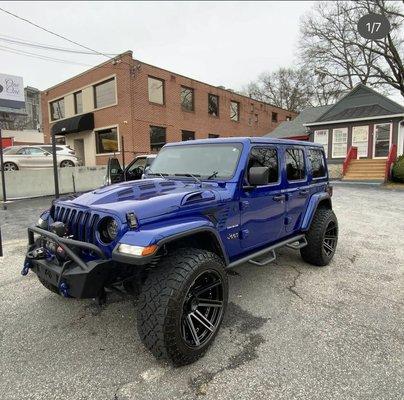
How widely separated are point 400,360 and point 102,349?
248 cm

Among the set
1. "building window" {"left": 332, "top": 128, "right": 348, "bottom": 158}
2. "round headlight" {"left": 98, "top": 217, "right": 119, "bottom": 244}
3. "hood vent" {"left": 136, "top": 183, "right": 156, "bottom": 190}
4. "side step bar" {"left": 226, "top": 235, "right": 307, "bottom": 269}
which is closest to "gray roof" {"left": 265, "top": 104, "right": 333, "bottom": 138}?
"building window" {"left": 332, "top": 128, "right": 348, "bottom": 158}

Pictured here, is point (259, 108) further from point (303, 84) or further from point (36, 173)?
point (36, 173)

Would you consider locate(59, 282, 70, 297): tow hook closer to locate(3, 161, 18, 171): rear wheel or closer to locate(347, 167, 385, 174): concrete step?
locate(3, 161, 18, 171): rear wheel

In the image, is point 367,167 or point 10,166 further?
point 367,167

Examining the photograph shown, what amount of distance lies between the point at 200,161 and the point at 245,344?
78.2 inches

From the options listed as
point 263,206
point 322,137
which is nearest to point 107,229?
point 263,206

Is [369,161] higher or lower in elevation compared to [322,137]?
lower

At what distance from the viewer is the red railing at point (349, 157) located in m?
19.4

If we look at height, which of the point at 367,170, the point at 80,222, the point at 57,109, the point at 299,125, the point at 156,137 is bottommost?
the point at 367,170

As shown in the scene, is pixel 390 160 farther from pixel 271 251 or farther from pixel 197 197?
pixel 197 197

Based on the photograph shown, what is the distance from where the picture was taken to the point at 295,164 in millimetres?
4457

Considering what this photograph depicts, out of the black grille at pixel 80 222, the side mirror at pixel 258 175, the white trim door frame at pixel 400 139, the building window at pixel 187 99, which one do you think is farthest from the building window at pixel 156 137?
the black grille at pixel 80 222

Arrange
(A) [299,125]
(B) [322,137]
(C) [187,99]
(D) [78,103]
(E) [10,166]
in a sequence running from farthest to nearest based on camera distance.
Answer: (A) [299,125] → (C) [187,99] → (D) [78,103] → (B) [322,137] → (E) [10,166]

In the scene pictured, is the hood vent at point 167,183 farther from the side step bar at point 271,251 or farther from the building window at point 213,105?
the building window at point 213,105
